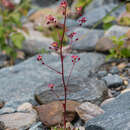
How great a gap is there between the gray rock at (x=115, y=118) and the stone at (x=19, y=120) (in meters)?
0.58

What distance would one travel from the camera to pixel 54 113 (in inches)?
81.6

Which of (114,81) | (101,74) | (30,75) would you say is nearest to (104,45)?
(101,74)

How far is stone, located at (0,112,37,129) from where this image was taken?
2025 mm

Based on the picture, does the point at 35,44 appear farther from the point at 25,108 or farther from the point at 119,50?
the point at 25,108

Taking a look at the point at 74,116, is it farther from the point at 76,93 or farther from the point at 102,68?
the point at 102,68

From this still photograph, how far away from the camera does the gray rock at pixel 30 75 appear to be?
279cm

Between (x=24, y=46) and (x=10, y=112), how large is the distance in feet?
9.50

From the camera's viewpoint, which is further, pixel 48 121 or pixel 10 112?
pixel 10 112

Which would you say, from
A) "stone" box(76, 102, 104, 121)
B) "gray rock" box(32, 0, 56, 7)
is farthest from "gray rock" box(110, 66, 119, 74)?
"gray rock" box(32, 0, 56, 7)

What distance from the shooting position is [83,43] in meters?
3.91

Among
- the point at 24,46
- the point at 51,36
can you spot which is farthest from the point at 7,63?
the point at 51,36

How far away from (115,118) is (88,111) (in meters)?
0.36

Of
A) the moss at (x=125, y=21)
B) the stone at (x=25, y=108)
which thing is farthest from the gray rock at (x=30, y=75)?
the moss at (x=125, y=21)

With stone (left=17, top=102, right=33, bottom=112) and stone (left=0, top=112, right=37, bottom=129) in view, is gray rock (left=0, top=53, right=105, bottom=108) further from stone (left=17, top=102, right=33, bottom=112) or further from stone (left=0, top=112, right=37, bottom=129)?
stone (left=0, top=112, right=37, bottom=129)
